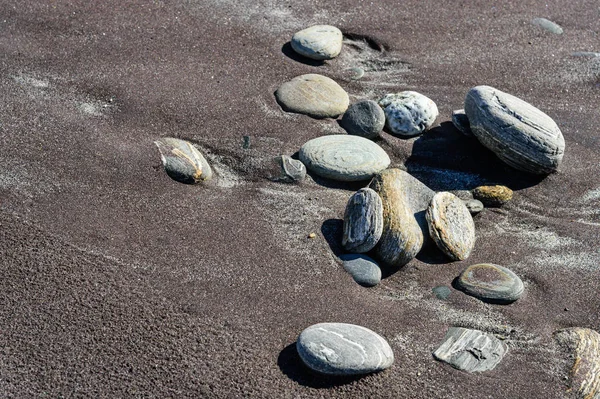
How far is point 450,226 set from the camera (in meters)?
4.39

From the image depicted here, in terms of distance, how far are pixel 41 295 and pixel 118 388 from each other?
71 cm

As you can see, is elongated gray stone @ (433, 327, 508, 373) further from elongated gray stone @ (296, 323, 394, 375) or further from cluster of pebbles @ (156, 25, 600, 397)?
elongated gray stone @ (296, 323, 394, 375)

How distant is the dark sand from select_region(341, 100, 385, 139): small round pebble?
11cm

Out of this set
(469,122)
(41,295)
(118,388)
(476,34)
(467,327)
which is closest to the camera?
(118,388)

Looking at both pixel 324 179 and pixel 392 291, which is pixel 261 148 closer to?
pixel 324 179

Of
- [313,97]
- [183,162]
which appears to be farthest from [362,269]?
[313,97]

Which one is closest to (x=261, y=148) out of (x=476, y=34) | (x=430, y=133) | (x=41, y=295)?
(x=430, y=133)

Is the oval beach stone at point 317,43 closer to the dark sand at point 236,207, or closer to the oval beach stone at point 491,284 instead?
the dark sand at point 236,207

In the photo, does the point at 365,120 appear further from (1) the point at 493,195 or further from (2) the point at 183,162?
(2) the point at 183,162

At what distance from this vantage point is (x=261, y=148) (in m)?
4.94

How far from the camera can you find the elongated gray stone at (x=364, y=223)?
418cm

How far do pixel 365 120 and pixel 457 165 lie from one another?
2.53 feet

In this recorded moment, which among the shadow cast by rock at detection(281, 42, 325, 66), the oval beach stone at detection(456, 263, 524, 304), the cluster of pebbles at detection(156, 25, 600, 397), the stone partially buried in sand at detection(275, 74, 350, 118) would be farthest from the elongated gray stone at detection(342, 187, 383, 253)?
the shadow cast by rock at detection(281, 42, 325, 66)

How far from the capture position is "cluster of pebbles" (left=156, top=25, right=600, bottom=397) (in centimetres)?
363
